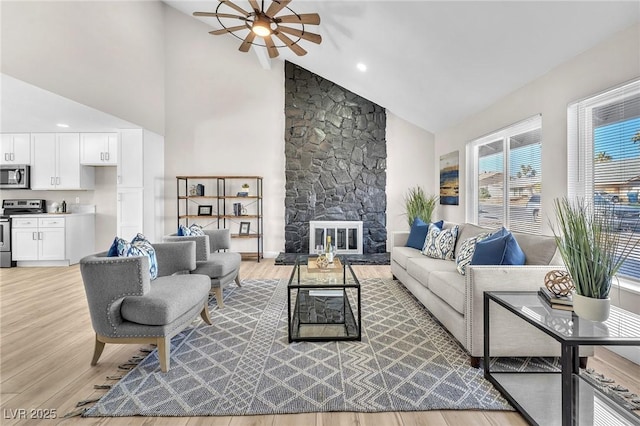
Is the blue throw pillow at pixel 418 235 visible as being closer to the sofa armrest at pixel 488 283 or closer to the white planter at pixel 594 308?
the sofa armrest at pixel 488 283

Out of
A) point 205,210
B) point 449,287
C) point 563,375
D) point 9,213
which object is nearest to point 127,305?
point 449,287

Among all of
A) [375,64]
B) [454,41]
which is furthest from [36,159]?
[454,41]

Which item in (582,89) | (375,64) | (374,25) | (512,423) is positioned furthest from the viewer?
(375,64)

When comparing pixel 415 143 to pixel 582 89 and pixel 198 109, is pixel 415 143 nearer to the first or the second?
pixel 582 89

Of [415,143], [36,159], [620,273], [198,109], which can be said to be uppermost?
[198,109]

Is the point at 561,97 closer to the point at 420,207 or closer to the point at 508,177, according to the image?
the point at 508,177

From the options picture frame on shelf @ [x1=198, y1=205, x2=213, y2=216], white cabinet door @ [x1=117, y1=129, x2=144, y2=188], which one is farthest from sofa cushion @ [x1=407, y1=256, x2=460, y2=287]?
white cabinet door @ [x1=117, y1=129, x2=144, y2=188]

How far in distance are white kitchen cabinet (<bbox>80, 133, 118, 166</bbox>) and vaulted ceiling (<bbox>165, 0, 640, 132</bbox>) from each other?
2.78m

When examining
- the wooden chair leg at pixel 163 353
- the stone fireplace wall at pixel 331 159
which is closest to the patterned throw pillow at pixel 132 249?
the wooden chair leg at pixel 163 353

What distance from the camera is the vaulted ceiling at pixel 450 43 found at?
2.37 meters

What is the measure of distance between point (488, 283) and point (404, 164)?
447 centimetres

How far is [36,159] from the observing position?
5582 mm

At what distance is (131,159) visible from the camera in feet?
17.8

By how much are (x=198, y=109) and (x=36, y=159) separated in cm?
293
